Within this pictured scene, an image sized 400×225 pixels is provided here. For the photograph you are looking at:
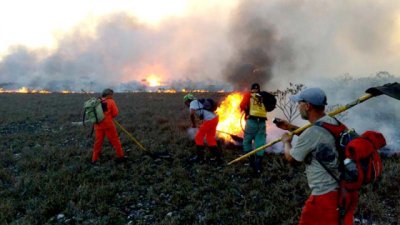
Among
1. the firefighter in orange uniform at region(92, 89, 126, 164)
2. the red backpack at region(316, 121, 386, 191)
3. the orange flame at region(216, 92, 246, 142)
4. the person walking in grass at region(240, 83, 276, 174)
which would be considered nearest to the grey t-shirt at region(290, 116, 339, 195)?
the red backpack at region(316, 121, 386, 191)

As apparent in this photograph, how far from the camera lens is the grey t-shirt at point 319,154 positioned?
139 inches

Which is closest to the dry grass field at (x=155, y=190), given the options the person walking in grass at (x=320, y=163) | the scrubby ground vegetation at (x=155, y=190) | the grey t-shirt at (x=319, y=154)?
the scrubby ground vegetation at (x=155, y=190)

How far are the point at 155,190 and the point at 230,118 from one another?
5939 millimetres

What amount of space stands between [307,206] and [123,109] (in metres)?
19.6

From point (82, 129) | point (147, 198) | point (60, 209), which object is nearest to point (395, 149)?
point (147, 198)

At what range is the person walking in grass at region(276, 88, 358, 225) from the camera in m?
3.54

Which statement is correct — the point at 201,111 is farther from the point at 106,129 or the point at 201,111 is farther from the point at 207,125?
the point at 106,129

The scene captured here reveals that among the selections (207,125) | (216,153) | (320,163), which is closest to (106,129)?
(207,125)

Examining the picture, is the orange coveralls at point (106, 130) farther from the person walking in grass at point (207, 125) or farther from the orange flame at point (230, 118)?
the orange flame at point (230, 118)

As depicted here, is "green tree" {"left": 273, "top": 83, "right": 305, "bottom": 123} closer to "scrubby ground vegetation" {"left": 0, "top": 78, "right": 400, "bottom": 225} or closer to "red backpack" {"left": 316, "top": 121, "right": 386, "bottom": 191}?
"scrubby ground vegetation" {"left": 0, "top": 78, "right": 400, "bottom": 225}

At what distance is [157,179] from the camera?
8.37 meters

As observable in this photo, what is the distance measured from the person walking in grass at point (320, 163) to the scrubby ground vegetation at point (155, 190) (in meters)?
2.33

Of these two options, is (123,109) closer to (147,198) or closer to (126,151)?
(126,151)

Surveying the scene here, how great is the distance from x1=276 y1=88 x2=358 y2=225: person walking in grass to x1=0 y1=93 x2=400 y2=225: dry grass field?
227 cm
